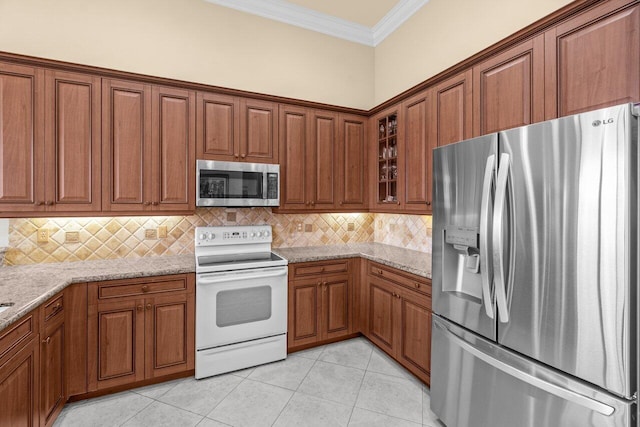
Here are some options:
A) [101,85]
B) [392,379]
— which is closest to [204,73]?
[101,85]

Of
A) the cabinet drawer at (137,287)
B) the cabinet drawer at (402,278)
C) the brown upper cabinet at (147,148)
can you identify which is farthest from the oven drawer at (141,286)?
the cabinet drawer at (402,278)

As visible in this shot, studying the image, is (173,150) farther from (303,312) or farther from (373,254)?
(373,254)

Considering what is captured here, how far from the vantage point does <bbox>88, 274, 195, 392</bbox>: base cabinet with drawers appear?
222 cm

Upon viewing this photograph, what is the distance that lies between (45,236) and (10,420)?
1565 mm

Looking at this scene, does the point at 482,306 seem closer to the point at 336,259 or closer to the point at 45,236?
the point at 336,259

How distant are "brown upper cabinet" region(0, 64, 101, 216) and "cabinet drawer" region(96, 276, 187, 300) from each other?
25.8 inches

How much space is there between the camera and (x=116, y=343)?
89.3 inches

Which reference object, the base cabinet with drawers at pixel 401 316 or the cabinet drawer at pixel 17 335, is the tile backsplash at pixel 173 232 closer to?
the base cabinet with drawers at pixel 401 316

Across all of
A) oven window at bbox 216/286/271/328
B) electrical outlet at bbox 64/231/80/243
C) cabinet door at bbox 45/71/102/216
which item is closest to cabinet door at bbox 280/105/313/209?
oven window at bbox 216/286/271/328

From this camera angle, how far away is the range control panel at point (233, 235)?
2.92 meters

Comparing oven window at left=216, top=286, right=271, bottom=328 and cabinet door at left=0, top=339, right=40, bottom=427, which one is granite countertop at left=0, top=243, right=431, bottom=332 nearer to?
cabinet door at left=0, top=339, right=40, bottom=427

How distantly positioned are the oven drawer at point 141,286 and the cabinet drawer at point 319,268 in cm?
95

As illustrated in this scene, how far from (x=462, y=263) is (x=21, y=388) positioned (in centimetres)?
238

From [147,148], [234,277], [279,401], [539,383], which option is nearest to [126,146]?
[147,148]
